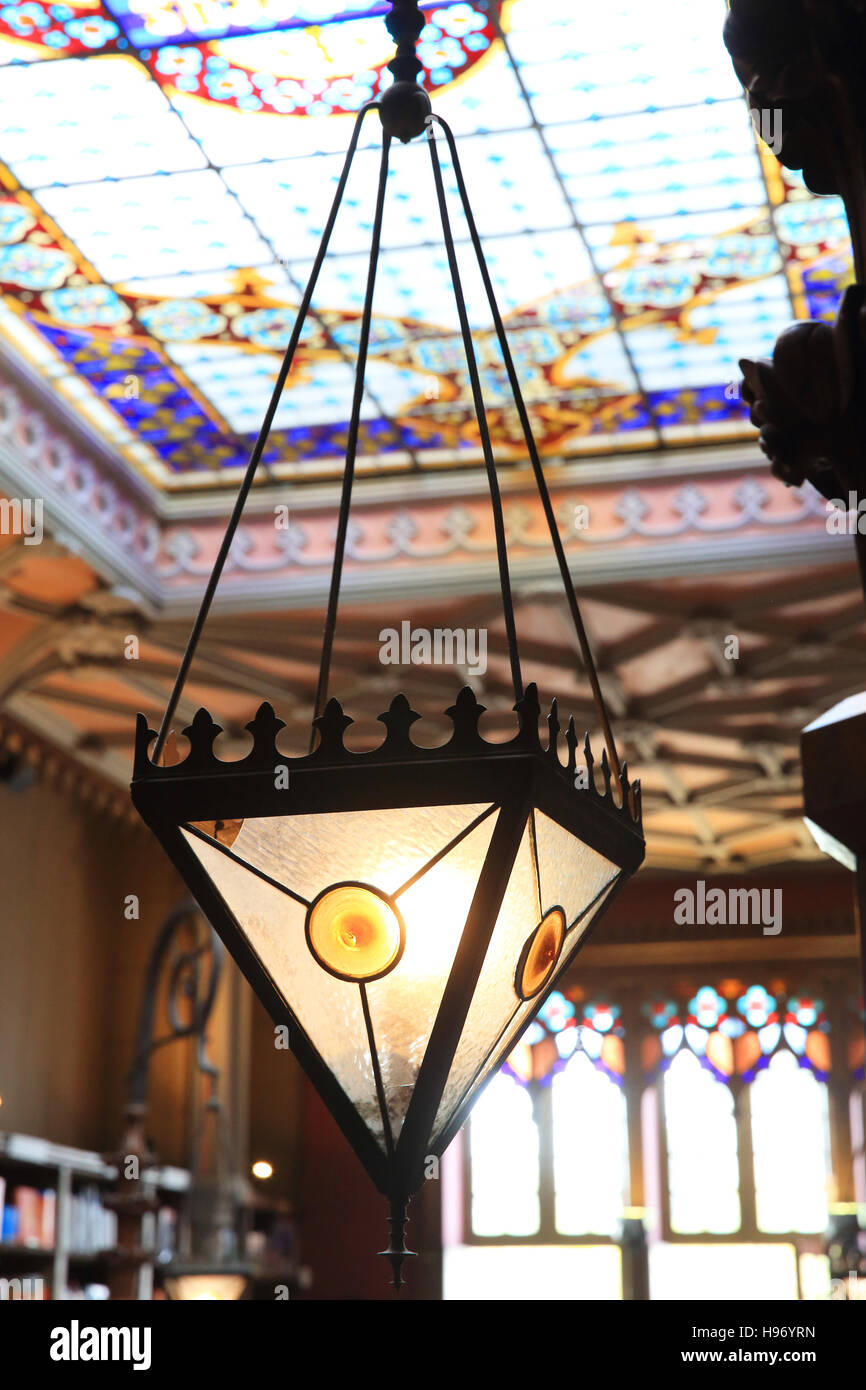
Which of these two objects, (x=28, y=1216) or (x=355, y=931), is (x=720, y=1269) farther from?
(x=355, y=931)

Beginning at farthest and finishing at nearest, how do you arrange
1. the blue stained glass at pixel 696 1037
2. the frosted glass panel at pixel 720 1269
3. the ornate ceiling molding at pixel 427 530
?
1. the blue stained glass at pixel 696 1037
2. the frosted glass panel at pixel 720 1269
3. the ornate ceiling molding at pixel 427 530

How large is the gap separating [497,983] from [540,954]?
47 millimetres

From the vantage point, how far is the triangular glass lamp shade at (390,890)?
3.34 ft

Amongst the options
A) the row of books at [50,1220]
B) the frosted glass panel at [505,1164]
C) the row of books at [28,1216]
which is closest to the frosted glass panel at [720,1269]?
the frosted glass panel at [505,1164]

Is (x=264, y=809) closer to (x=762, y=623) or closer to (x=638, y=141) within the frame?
(x=638, y=141)

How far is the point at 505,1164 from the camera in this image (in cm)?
1229

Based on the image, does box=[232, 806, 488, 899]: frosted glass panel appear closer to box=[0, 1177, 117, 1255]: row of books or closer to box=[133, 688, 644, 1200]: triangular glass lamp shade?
box=[133, 688, 644, 1200]: triangular glass lamp shade

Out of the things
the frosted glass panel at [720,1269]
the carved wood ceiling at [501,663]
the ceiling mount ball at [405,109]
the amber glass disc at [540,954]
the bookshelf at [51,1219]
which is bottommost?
the frosted glass panel at [720,1269]

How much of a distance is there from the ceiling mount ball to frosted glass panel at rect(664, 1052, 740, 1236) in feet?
37.5

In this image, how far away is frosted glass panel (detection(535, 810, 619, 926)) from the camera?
1073 mm

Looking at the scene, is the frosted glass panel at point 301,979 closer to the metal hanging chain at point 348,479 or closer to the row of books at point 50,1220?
the metal hanging chain at point 348,479

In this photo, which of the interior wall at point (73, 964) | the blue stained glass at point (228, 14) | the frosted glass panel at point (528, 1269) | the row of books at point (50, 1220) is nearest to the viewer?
the blue stained glass at point (228, 14)

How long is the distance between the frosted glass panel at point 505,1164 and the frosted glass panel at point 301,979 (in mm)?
11420
